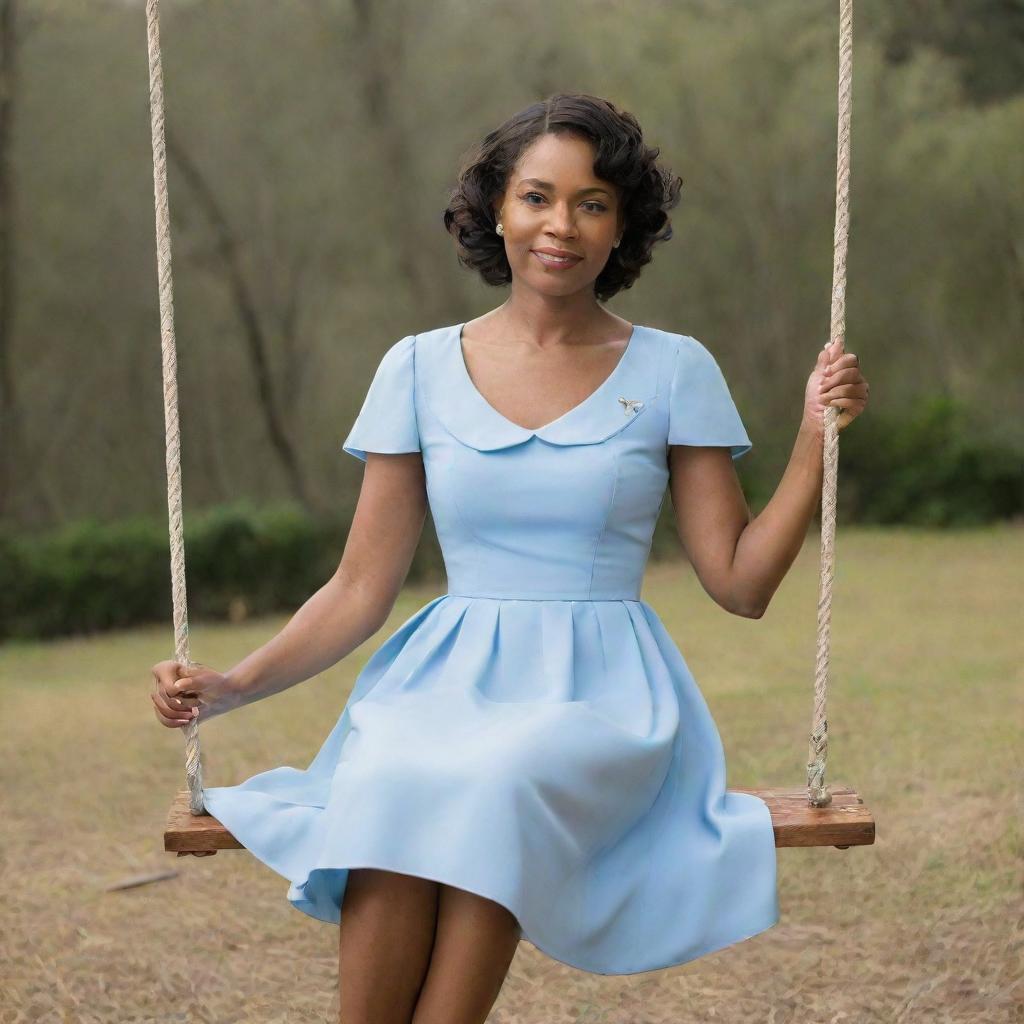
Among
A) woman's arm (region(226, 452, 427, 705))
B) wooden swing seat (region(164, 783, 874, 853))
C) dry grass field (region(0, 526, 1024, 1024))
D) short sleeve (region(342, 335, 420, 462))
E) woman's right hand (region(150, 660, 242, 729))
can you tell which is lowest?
dry grass field (region(0, 526, 1024, 1024))

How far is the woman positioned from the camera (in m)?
1.89

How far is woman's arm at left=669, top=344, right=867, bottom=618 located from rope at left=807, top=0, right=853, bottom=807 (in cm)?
3

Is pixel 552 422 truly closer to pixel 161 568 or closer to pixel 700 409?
pixel 700 409

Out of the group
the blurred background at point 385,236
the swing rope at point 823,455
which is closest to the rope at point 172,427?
the swing rope at point 823,455

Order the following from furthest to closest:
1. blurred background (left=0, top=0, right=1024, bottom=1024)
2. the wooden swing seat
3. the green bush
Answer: the green bush < blurred background (left=0, top=0, right=1024, bottom=1024) < the wooden swing seat

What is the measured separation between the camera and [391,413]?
228cm

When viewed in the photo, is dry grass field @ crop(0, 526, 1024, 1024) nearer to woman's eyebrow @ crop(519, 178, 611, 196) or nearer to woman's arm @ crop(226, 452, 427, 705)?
woman's arm @ crop(226, 452, 427, 705)

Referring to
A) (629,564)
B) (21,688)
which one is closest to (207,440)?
(21,688)

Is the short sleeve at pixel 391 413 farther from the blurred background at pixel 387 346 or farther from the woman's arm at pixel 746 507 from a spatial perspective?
the blurred background at pixel 387 346

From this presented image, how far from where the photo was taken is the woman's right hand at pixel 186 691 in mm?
2127

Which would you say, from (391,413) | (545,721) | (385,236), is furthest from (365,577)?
(385,236)

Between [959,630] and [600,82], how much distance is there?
19.8 ft

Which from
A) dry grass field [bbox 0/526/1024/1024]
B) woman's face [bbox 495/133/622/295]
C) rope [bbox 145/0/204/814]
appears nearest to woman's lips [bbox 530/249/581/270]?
woman's face [bbox 495/133/622/295]

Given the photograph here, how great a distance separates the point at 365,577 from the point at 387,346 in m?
9.42
